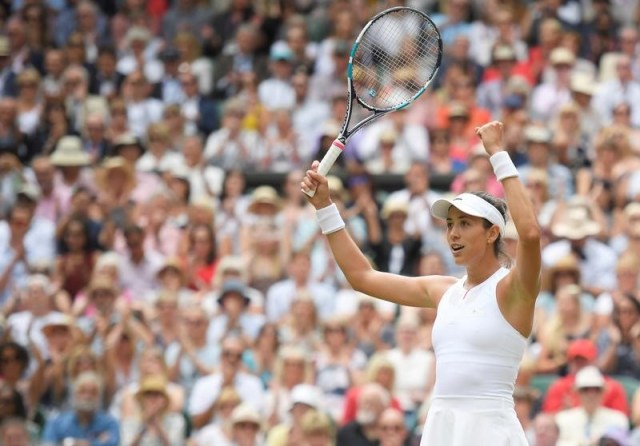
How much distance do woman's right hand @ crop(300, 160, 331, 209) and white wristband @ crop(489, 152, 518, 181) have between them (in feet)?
2.49

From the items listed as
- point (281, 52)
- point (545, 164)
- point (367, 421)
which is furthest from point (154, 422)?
point (281, 52)

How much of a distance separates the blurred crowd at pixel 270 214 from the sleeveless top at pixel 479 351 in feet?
12.7

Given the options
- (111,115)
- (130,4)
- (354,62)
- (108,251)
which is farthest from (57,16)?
(354,62)

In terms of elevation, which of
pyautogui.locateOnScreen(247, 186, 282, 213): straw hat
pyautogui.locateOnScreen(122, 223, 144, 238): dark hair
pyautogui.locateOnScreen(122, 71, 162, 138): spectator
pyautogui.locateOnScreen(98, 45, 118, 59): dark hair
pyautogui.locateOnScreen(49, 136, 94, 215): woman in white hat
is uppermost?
pyautogui.locateOnScreen(98, 45, 118, 59): dark hair

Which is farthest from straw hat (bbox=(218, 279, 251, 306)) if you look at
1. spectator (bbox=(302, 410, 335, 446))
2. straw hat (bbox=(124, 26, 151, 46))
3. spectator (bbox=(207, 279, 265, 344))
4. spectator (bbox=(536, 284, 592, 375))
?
straw hat (bbox=(124, 26, 151, 46))

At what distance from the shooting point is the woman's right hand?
239 inches

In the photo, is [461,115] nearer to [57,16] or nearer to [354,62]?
[57,16]

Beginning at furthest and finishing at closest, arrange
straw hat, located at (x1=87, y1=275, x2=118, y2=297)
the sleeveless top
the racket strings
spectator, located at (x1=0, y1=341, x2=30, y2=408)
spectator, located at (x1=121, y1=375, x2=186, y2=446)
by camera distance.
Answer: straw hat, located at (x1=87, y1=275, x2=118, y2=297) → spectator, located at (x1=0, y1=341, x2=30, y2=408) → spectator, located at (x1=121, y1=375, x2=186, y2=446) → the racket strings → the sleeveless top

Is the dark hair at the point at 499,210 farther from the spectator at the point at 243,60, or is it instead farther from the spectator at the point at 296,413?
the spectator at the point at 243,60

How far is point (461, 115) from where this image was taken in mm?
13672

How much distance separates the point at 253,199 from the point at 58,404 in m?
2.75

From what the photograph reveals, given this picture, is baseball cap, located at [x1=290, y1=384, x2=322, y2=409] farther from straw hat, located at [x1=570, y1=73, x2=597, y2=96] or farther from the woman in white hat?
straw hat, located at [x1=570, y1=73, x2=597, y2=96]

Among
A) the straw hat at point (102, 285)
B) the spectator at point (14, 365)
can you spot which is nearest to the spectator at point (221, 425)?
the spectator at point (14, 365)

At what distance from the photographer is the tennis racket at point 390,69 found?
6.37 meters
